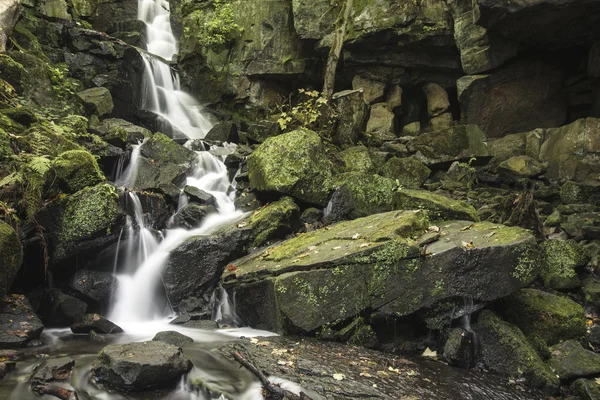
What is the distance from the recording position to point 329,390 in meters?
4.80

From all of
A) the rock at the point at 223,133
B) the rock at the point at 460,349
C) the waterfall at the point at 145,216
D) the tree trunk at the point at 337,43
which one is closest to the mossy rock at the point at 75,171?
the waterfall at the point at 145,216

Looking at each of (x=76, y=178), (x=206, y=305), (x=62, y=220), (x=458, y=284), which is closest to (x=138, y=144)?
(x=76, y=178)

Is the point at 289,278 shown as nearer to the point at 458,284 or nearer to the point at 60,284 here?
the point at 458,284

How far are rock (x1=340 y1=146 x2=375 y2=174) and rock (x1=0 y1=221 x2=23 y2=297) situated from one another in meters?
7.94

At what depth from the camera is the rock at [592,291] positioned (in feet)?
23.6

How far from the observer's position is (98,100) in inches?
519

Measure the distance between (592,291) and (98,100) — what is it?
13634 mm

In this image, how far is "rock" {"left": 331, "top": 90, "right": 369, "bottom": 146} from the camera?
13.5 meters

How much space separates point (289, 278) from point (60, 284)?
14.0ft

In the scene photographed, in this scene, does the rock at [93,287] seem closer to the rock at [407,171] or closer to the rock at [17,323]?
the rock at [17,323]

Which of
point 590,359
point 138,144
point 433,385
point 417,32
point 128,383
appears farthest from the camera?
point 417,32

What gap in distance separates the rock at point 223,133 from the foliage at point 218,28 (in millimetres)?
5140

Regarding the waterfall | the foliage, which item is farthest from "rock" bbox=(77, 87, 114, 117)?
the foliage

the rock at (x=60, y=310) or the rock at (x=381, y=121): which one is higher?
the rock at (x=381, y=121)
